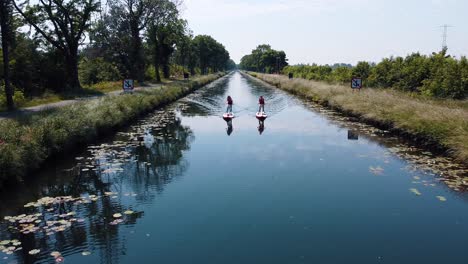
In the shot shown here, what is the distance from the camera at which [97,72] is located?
61156 millimetres

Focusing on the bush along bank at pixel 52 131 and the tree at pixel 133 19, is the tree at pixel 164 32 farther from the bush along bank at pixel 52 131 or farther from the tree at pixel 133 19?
the bush along bank at pixel 52 131

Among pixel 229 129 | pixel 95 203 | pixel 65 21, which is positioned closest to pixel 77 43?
pixel 65 21

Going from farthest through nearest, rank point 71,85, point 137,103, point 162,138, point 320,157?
point 71,85
point 137,103
point 162,138
point 320,157

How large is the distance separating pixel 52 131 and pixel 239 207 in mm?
8700

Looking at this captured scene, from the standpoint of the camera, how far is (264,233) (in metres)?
8.88

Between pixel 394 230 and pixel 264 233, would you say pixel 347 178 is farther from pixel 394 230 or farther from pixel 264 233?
pixel 264 233

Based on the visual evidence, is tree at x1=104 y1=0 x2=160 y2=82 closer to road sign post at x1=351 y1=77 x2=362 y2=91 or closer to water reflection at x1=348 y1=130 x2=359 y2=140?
road sign post at x1=351 y1=77 x2=362 y2=91

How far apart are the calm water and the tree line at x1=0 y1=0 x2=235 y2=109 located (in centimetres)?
1230

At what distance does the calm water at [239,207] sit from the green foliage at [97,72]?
44.3 meters

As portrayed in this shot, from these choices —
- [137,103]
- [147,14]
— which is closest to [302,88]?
[147,14]

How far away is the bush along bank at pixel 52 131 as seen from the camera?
11.6 m

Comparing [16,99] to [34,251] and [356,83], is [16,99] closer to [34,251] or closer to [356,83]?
[34,251]

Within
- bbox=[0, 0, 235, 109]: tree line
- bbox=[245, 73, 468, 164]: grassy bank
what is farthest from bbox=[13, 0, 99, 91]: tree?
bbox=[245, 73, 468, 164]: grassy bank

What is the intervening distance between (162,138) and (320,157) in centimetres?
916
